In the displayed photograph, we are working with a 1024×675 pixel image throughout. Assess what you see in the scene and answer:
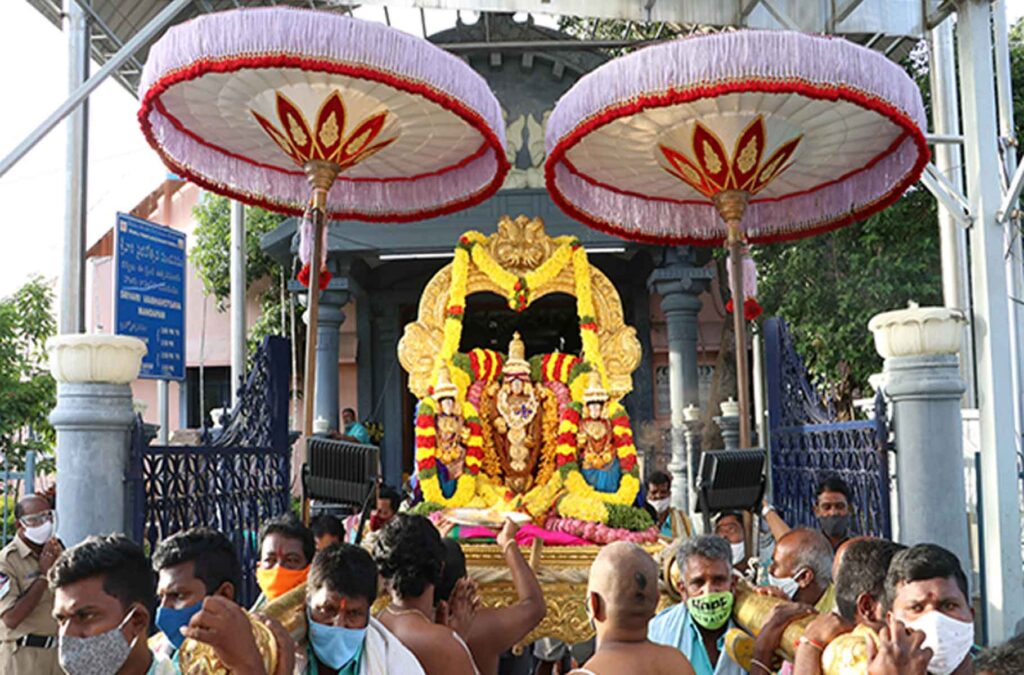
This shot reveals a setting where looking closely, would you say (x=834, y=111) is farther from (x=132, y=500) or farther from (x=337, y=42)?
(x=132, y=500)

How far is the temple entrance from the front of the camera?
15.3 meters

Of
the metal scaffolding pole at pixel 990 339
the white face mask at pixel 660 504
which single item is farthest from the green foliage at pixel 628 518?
the metal scaffolding pole at pixel 990 339

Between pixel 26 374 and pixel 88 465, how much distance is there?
8198 mm

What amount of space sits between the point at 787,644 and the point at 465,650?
974 millimetres

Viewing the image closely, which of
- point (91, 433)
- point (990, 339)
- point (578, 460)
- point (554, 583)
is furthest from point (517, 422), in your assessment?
point (990, 339)

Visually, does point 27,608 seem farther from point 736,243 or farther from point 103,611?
point 736,243

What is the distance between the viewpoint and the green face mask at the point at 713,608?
332 centimetres

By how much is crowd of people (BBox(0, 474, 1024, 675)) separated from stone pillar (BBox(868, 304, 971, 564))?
1943mm

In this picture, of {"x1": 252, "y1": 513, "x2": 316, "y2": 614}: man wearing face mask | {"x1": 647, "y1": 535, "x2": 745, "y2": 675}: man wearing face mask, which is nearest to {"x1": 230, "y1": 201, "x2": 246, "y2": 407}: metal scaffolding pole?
{"x1": 252, "y1": 513, "x2": 316, "y2": 614}: man wearing face mask

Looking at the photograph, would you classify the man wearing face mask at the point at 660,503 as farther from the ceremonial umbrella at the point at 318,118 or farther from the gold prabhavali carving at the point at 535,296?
the ceremonial umbrella at the point at 318,118

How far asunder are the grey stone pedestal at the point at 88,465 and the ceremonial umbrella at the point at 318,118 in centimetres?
106

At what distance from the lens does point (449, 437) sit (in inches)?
294

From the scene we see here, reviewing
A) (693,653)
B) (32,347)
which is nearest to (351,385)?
(32,347)

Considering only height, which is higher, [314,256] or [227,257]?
[227,257]
